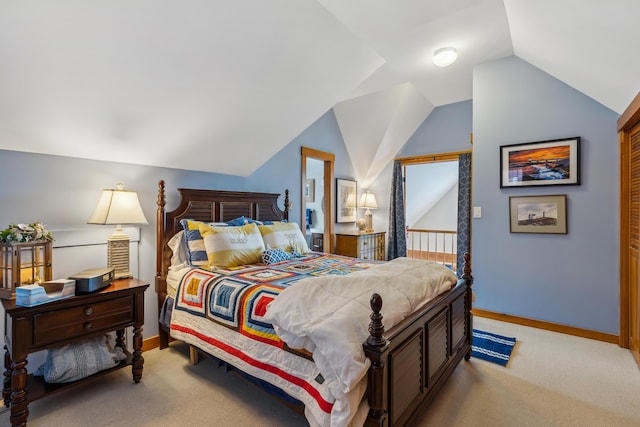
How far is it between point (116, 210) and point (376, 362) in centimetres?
208

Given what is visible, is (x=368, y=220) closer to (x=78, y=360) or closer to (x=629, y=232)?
(x=629, y=232)

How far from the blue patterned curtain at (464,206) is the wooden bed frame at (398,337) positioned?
2215 mm

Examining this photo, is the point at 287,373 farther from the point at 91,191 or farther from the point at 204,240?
the point at 91,191

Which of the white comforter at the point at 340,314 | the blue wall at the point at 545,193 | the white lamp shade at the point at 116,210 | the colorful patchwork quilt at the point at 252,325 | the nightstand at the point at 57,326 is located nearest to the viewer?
the white comforter at the point at 340,314

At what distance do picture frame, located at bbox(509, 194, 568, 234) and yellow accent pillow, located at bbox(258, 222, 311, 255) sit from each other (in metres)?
2.25

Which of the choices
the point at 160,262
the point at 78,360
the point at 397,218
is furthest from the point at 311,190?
the point at 78,360

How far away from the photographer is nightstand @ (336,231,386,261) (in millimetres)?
4734

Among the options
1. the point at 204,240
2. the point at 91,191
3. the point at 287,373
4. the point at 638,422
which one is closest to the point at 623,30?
the point at 638,422

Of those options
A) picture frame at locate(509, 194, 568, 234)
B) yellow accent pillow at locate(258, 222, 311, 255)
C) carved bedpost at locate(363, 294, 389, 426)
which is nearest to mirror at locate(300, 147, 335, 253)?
yellow accent pillow at locate(258, 222, 311, 255)

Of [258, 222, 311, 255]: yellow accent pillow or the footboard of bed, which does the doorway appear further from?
the footboard of bed

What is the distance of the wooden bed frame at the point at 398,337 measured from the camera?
1.30 meters

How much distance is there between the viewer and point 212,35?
201 cm

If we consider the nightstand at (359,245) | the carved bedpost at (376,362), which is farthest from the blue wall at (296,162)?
the carved bedpost at (376,362)

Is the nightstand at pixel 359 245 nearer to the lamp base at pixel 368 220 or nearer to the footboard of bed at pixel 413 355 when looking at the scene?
the lamp base at pixel 368 220
